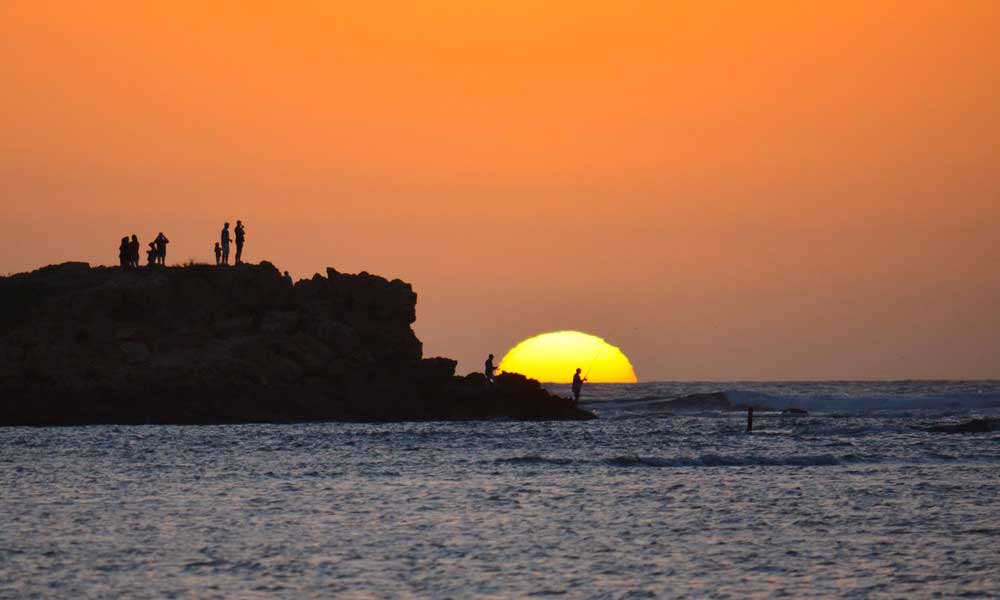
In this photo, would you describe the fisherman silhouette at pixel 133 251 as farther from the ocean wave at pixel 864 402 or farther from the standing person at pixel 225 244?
the ocean wave at pixel 864 402

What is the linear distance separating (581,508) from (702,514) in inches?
102

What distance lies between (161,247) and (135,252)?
1499 mm

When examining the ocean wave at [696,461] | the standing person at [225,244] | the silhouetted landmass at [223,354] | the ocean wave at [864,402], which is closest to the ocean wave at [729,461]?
the ocean wave at [696,461]

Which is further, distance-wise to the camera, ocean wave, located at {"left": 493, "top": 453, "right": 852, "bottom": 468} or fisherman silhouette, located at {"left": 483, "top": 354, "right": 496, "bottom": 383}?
fisherman silhouette, located at {"left": 483, "top": 354, "right": 496, "bottom": 383}

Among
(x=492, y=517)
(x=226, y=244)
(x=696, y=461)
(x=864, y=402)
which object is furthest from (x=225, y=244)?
(x=864, y=402)

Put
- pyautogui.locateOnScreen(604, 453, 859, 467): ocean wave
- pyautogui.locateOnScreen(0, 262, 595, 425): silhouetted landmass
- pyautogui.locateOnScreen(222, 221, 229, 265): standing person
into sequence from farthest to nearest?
pyautogui.locateOnScreen(222, 221, 229, 265): standing person < pyautogui.locateOnScreen(0, 262, 595, 425): silhouetted landmass < pyautogui.locateOnScreen(604, 453, 859, 467): ocean wave

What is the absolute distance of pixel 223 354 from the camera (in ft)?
194

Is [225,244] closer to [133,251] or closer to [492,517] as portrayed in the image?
[133,251]

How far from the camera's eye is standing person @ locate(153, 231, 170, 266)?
66.0 meters

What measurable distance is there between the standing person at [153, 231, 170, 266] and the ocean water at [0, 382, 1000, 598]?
19481 mm

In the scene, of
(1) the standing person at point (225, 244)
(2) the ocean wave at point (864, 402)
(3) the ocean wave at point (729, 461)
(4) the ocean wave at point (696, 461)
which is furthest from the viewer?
(2) the ocean wave at point (864, 402)

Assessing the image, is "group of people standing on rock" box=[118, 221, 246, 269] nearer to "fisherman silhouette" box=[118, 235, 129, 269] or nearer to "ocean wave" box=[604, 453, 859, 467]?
"fisherman silhouette" box=[118, 235, 129, 269]

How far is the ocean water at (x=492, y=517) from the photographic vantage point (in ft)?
67.0

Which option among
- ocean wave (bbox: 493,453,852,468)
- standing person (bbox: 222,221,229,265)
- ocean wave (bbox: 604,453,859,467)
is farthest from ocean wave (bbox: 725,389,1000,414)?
ocean wave (bbox: 493,453,852,468)
